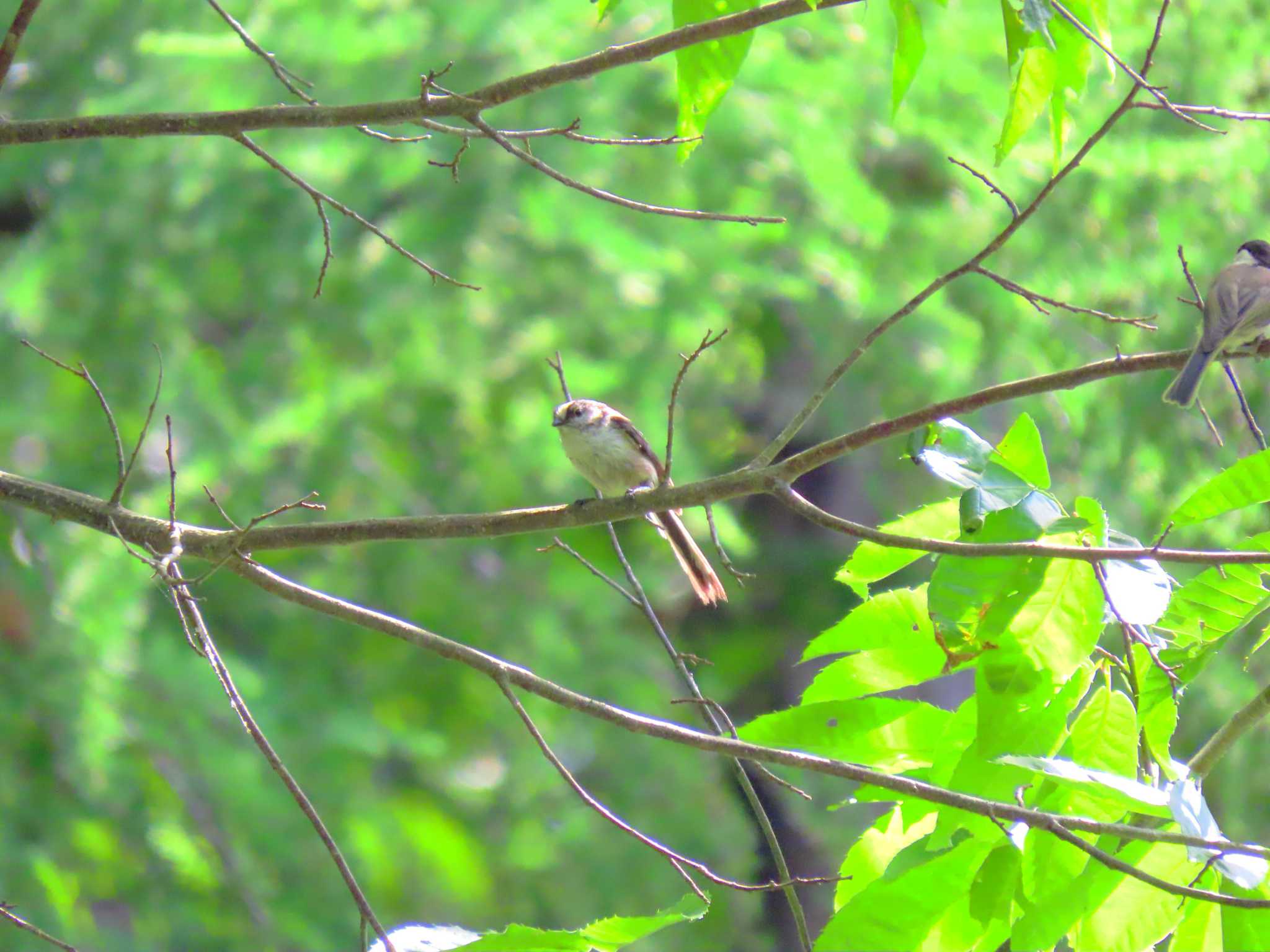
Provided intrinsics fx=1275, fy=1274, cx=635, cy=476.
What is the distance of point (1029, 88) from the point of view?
2463 millimetres

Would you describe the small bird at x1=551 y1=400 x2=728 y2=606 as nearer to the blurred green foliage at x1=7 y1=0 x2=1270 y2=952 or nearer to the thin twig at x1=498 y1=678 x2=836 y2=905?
the blurred green foliage at x1=7 y1=0 x2=1270 y2=952

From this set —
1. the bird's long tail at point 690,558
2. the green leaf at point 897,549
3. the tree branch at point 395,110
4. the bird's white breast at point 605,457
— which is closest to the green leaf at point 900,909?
the green leaf at point 897,549

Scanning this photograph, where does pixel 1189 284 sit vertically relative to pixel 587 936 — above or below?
above

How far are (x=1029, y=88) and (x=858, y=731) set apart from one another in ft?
4.19

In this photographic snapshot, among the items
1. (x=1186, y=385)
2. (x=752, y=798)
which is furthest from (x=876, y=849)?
(x=1186, y=385)

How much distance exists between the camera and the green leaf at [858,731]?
2.18 meters

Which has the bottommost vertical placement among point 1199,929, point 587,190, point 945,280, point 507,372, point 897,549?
point 1199,929

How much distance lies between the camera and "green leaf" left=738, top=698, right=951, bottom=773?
2176 mm

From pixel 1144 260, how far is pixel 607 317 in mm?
3263

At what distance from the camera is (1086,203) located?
7750 mm

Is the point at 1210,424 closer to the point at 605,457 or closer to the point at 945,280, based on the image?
the point at 945,280

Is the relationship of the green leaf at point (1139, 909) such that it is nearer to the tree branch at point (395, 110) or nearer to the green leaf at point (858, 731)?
the green leaf at point (858, 731)

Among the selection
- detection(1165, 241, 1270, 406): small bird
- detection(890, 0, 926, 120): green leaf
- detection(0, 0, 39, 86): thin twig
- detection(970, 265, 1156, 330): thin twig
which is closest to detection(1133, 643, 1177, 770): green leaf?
detection(970, 265, 1156, 330): thin twig

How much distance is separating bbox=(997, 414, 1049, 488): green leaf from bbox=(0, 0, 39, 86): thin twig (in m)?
2.08
